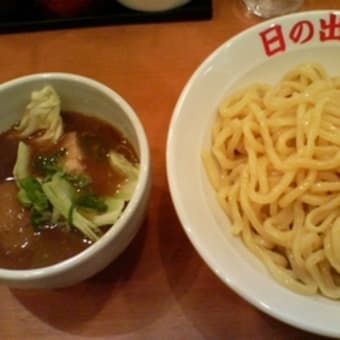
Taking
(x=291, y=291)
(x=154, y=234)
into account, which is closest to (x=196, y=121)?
(x=154, y=234)

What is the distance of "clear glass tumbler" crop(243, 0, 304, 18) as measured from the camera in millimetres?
1336

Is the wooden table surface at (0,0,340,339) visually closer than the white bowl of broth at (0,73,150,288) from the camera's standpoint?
No

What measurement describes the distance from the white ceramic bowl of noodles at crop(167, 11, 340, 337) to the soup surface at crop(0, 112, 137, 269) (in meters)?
0.10

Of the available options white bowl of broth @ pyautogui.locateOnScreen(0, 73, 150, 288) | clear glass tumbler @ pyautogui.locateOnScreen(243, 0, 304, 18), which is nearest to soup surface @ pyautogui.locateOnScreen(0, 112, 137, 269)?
white bowl of broth @ pyautogui.locateOnScreen(0, 73, 150, 288)

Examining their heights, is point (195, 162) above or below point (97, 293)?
above

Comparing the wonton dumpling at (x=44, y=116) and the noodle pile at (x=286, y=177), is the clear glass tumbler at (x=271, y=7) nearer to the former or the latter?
the noodle pile at (x=286, y=177)

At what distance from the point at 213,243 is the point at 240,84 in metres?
0.35

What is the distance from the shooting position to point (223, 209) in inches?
35.5

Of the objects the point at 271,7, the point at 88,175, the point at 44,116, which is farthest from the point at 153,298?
the point at 271,7

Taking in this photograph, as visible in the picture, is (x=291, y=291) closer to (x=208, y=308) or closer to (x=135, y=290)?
(x=208, y=308)

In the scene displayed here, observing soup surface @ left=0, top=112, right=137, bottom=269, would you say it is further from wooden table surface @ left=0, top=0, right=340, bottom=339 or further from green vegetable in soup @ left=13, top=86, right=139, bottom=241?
wooden table surface @ left=0, top=0, right=340, bottom=339

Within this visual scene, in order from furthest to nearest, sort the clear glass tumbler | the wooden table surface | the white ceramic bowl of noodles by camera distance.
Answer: the clear glass tumbler, the wooden table surface, the white ceramic bowl of noodles

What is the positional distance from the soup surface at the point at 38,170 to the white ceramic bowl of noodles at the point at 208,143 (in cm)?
10

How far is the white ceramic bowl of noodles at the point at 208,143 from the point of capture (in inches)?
30.0
